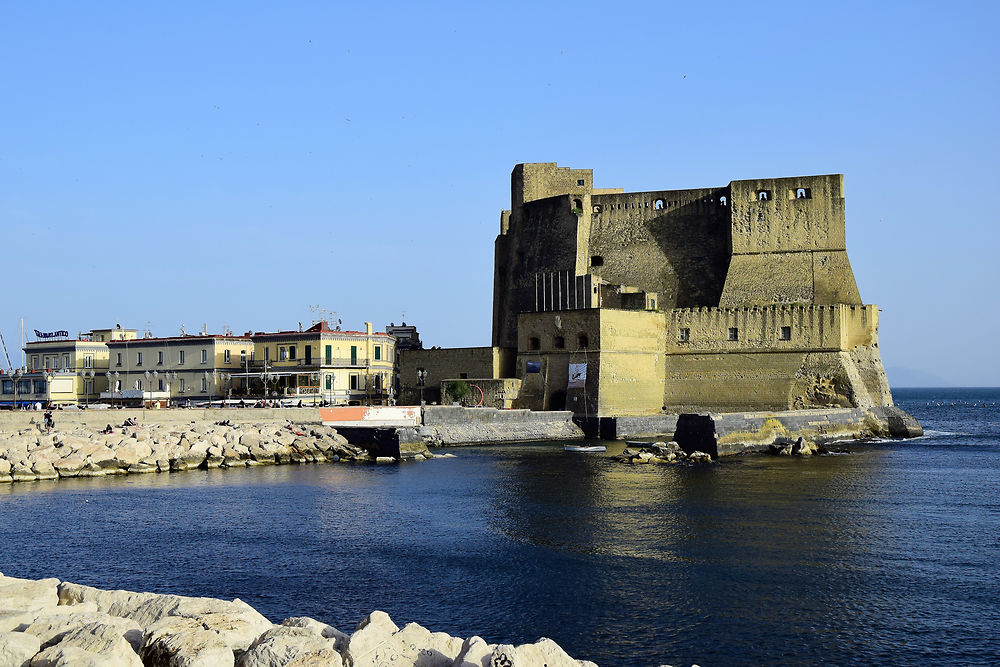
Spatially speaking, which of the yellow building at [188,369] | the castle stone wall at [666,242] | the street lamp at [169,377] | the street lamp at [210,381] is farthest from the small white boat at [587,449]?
the street lamp at [169,377]

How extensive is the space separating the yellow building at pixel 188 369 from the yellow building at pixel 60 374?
1.02 meters

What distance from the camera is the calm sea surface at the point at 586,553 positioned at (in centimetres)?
1135

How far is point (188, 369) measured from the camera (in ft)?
140

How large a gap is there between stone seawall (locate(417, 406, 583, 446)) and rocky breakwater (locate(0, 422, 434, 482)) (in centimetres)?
346

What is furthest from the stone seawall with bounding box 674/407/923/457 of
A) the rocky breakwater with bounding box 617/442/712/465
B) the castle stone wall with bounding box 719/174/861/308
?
the castle stone wall with bounding box 719/174/861/308

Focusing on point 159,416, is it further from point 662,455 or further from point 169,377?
point 662,455

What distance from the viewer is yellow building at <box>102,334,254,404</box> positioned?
42094 mm

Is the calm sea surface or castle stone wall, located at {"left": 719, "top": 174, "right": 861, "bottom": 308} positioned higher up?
castle stone wall, located at {"left": 719, "top": 174, "right": 861, "bottom": 308}

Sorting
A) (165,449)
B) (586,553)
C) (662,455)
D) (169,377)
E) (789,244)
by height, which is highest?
(789,244)

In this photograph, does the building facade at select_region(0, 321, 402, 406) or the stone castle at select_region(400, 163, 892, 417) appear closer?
the stone castle at select_region(400, 163, 892, 417)

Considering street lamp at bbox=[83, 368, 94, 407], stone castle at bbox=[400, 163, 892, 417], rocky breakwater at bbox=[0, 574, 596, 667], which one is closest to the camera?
rocky breakwater at bbox=[0, 574, 596, 667]

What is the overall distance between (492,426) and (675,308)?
1129 cm

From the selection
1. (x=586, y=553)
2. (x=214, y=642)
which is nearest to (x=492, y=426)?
(x=586, y=553)

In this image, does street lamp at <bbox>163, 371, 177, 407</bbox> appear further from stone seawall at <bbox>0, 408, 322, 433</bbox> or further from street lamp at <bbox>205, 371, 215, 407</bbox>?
stone seawall at <bbox>0, 408, 322, 433</bbox>
